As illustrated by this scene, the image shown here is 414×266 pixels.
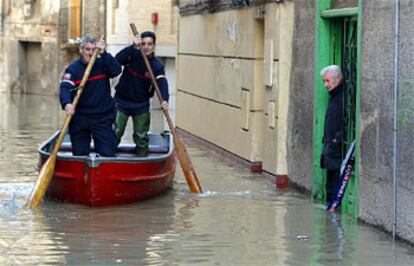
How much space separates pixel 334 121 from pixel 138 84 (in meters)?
3.18

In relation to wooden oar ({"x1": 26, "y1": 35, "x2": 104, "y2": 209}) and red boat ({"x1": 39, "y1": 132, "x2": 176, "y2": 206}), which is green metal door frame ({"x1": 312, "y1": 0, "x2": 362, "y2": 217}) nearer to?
red boat ({"x1": 39, "y1": 132, "x2": 176, "y2": 206})

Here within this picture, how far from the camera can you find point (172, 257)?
1060 centimetres

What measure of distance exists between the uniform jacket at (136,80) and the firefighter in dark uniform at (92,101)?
0.97 m

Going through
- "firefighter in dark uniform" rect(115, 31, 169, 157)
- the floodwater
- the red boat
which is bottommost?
the floodwater

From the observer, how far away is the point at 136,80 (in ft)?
51.0

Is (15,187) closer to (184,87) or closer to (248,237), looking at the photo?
(248,237)

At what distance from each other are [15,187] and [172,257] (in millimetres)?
5836

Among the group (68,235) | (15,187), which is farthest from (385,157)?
(15,187)

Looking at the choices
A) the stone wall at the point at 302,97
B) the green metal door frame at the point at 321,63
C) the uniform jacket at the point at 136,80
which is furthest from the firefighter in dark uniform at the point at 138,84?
the green metal door frame at the point at 321,63

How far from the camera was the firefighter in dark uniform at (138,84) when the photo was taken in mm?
15380

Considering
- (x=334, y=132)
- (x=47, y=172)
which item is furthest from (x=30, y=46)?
(x=334, y=132)

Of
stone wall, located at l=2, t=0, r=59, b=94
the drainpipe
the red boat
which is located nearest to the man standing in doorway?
the drainpipe

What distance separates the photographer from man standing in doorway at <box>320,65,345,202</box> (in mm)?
13516

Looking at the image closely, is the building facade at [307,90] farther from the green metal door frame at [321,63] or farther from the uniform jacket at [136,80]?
the uniform jacket at [136,80]
